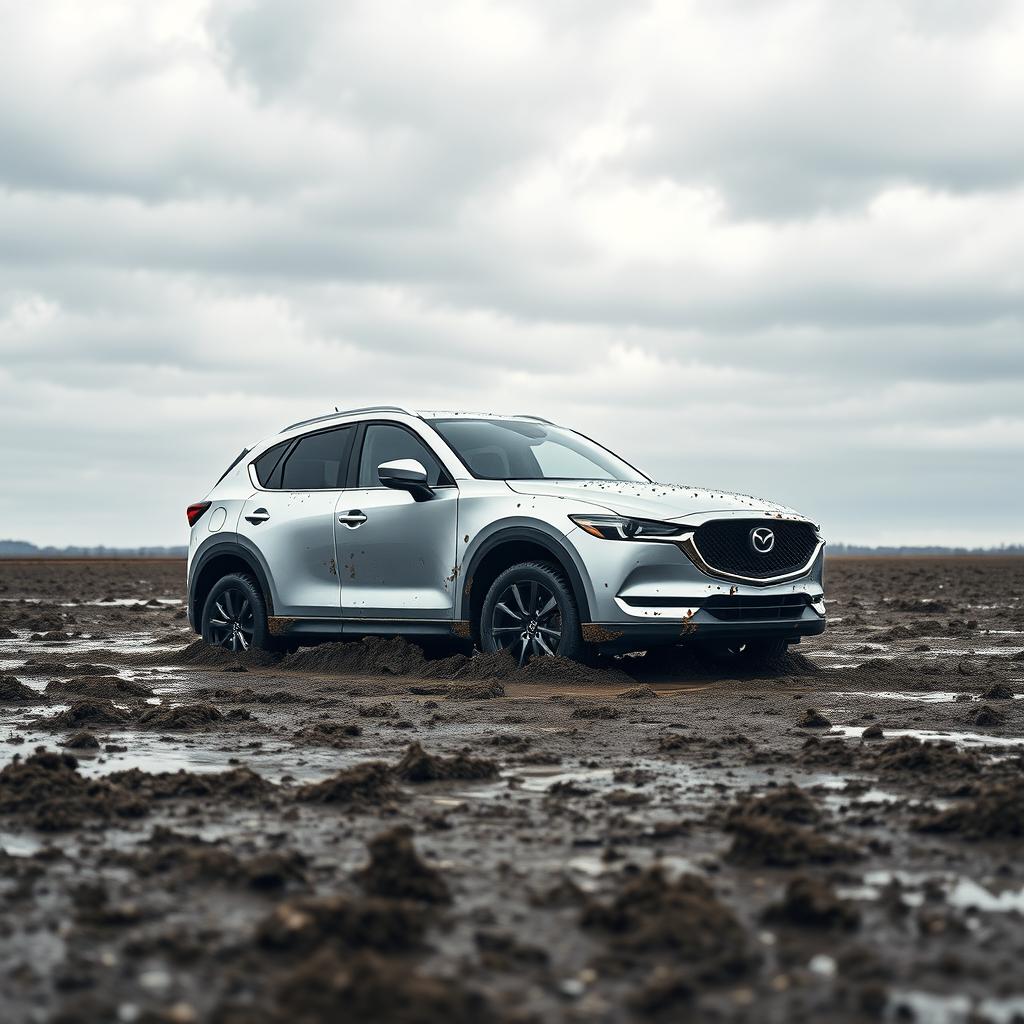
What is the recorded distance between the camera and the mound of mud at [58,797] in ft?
16.2

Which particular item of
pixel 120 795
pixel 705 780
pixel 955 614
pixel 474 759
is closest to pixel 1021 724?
pixel 705 780

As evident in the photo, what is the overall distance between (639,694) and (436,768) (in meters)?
3.26

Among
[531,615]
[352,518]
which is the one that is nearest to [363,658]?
[352,518]

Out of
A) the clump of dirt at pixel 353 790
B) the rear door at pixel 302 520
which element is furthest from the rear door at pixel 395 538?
the clump of dirt at pixel 353 790

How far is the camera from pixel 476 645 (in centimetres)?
1042

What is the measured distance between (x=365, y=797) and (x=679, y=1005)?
8.22ft

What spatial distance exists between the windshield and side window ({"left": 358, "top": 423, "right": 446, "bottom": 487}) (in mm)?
198

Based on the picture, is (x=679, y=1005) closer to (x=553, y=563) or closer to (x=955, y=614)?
(x=553, y=563)

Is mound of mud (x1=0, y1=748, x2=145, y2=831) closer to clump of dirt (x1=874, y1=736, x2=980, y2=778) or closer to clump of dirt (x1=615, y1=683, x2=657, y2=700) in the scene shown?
clump of dirt (x1=874, y1=736, x2=980, y2=778)

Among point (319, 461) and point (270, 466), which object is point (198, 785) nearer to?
point (319, 461)

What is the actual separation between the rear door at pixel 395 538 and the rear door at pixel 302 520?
0.49 feet

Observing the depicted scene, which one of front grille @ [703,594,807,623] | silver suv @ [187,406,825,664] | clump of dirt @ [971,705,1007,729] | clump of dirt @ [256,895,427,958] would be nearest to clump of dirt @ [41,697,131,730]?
silver suv @ [187,406,825,664]

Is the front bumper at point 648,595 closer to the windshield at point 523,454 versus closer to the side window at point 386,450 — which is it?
the windshield at point 523,454

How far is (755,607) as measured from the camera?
9.84 meters
